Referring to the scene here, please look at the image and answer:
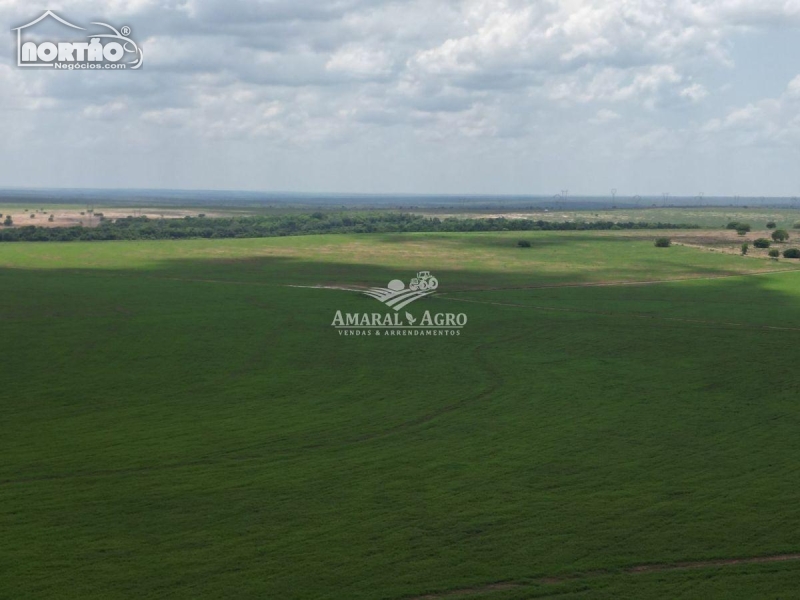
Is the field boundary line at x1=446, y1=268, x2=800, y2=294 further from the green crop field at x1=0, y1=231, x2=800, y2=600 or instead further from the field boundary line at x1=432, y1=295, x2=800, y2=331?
the green crop field at x1=0, y1=231, x2=800, y2=600

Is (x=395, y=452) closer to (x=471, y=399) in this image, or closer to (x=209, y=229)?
(x=471, y=399)

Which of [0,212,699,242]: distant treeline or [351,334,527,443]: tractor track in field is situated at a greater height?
[0,212,699,242]: distant treeline

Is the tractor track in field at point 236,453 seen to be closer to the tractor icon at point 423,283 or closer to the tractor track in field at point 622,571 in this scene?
the tractor track in field at point 622,571

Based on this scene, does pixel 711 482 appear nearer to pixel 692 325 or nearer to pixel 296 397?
pixel 296 397

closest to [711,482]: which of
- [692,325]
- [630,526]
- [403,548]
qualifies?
[630,526]

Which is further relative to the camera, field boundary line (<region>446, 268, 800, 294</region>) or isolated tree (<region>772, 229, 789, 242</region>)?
isolated tree (<region>772, 229, 789, 242</region>)

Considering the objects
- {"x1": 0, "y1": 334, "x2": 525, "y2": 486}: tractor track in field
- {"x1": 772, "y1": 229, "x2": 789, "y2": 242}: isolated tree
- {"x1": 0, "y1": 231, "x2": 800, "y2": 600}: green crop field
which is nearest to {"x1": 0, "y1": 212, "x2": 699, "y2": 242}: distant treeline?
{"x1": 772, "y1": 229, "x2": 789, "y2": 242}: isolated tree

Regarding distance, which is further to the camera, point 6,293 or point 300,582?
point 6,293

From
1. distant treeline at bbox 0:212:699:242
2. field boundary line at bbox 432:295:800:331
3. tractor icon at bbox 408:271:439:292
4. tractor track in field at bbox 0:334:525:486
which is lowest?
tractor track in field at bbox 0:334:525:486
